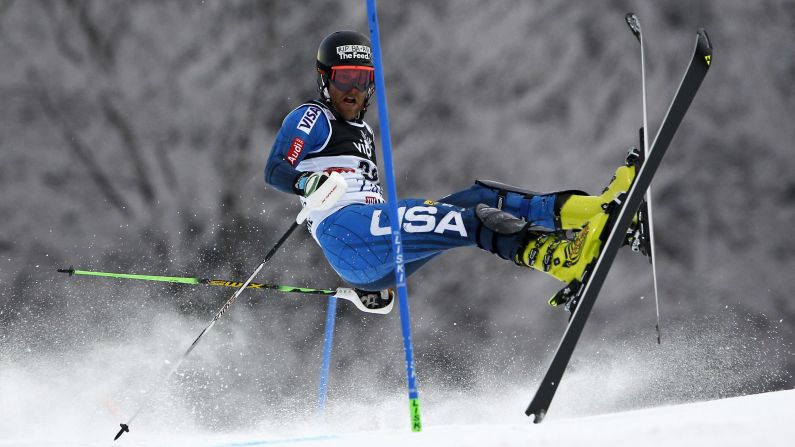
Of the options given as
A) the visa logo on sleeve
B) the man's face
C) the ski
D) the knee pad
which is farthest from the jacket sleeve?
the ski

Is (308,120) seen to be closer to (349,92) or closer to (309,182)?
(349,92)

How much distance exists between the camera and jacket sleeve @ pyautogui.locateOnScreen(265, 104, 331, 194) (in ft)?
11.5

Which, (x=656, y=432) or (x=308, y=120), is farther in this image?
(x=308, y=120)

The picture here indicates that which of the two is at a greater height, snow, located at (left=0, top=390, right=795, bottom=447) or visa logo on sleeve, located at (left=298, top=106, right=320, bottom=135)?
visa logo on sleeve, located at (left=298, top=106, right=320, bottom=135)

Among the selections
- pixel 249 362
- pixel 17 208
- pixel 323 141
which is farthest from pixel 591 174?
pixel 17 208

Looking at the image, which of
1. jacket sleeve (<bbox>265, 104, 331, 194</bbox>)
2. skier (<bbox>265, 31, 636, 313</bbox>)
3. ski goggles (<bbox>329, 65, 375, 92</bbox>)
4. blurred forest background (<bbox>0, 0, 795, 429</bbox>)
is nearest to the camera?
skier (<bbox>265, 31, 636, 313</bbox>)

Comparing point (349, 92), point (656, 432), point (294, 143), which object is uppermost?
point (349, 92)

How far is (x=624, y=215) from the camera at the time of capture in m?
2.55

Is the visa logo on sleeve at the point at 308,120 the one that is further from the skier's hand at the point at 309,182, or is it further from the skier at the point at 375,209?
the skier's hand at the point at 309,182

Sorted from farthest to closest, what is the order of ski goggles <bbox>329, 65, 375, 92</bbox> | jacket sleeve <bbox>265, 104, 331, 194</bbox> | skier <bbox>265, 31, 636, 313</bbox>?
ski goggles <bbox>329, 65, 375, 92</bbox> → jacket sleeve <bbox>265, 104, 331, 194</bbox> → skier <bbox>265, 31, 636, 313</bbox>

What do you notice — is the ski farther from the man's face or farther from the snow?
the man's face

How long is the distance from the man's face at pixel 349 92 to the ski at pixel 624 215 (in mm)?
1554

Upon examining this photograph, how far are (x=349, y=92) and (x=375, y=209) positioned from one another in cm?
67

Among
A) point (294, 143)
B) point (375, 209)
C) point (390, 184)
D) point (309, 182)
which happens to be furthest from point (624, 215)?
point (294, 143)
